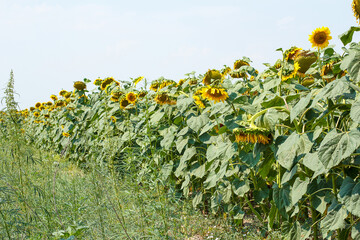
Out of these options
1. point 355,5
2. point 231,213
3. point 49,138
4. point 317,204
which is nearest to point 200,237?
point 231,213

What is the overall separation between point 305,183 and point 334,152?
477 mm

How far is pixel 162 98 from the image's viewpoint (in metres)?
3.85

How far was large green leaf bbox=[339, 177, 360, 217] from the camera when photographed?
1.91m

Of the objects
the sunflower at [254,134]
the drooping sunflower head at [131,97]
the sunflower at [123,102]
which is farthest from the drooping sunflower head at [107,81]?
the sunflower at [254,134]

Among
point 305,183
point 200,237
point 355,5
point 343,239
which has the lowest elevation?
point 200,237

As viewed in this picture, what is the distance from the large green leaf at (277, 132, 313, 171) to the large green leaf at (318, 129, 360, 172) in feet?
0.76

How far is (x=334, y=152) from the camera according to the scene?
1.89 meters

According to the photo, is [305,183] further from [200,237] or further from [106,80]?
[106,80]

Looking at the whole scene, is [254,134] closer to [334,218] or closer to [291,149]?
[291,149]

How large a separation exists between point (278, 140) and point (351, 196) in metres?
0.53

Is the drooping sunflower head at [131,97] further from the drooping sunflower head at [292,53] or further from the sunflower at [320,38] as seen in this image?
the sunflower at [320,38]

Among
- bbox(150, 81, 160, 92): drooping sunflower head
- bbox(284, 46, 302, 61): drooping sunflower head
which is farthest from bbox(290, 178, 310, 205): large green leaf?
bbox(150, 81, 160, 92): drooping sunflower head

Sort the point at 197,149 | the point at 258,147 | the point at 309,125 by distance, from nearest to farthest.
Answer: the point at 258,147
the point at 309,125
the point at 197,149

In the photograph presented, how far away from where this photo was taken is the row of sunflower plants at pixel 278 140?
205 cm
